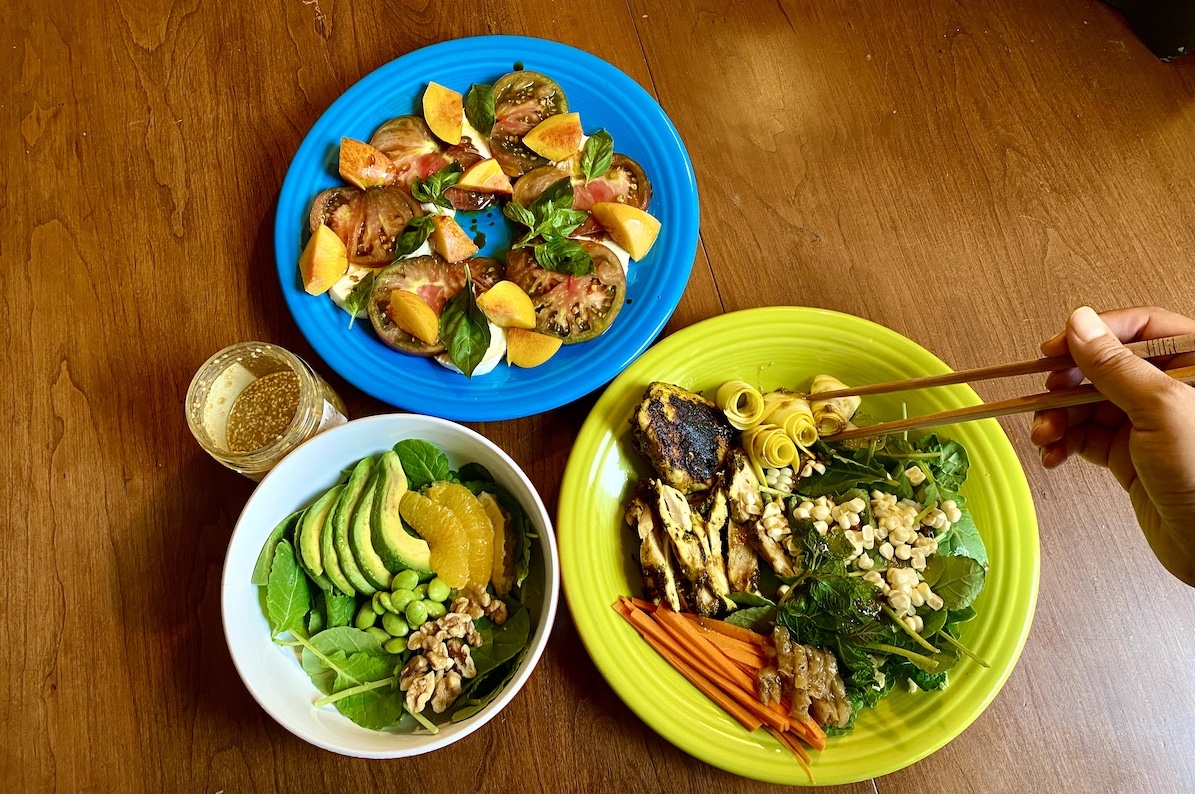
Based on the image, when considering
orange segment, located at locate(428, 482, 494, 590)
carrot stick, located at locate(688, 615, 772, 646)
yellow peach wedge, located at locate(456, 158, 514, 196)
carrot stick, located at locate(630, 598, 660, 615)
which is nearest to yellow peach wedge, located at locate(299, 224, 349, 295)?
yellow peach wedge, located at locate(456, 158, 514, 196)

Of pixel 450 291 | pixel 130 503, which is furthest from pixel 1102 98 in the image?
pixel 130 503

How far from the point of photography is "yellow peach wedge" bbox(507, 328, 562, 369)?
156 centimetres

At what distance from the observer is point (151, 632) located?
5.12ft

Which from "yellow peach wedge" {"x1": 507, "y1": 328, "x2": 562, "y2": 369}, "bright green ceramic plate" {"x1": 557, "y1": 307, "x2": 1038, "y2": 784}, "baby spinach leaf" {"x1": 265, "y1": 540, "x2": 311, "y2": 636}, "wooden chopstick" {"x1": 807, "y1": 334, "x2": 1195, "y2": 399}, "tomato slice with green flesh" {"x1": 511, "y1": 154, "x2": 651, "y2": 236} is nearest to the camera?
"wooden chopstick" {"x1": 807, "y1": 334, "x2": 1195, "y2": 399}

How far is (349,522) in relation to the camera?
1394 millimetres

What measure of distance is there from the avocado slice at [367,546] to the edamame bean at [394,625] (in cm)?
5

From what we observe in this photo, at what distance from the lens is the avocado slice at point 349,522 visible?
1365 millimetres

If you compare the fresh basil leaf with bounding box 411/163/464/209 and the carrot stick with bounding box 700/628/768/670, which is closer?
the carrot stick with bounding box 700/628/768/670

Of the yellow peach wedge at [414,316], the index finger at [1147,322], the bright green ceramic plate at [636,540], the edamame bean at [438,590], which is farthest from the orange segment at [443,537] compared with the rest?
the index finger at [1147,322]

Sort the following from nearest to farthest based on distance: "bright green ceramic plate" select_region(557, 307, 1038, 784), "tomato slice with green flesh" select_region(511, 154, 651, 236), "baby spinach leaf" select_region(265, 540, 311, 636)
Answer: "baby spinach leaf" select_region(265, 540, 311, 636) < "bright green ceramic plate" select_region(557, 307, 1038, 784) < "tomato slice with green flesh" select_region(511, 154, 651, 236)

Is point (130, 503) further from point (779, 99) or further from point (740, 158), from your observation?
point (779, 99)

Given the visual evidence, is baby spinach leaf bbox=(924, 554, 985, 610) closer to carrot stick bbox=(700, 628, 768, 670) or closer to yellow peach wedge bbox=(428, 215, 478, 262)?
carrot stick bbox=(700, 628, 768, 670)

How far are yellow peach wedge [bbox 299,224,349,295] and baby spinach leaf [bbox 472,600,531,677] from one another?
0.76m

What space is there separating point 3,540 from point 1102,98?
2820mm
